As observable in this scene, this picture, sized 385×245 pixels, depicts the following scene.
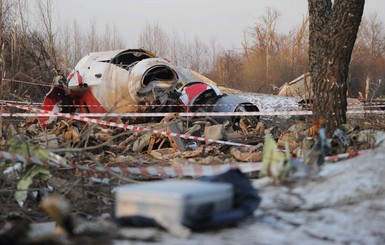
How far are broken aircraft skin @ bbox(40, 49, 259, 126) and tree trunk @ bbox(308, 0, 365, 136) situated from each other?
478cm

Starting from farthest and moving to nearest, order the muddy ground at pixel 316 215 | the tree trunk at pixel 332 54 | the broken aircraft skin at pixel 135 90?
the broken aircraft skin at pixel 135 90
the tree trunk at pixel 332 54
the muddy ground at pixel 316 215

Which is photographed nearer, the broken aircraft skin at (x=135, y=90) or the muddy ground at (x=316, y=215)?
the muddy ground at (x=316, y=215)

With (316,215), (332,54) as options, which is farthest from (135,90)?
(316,215)

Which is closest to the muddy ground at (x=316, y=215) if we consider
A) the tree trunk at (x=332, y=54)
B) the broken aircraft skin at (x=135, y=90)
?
the tree trunk at (x=332, y=54)

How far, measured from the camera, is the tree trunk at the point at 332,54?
21.8 ft

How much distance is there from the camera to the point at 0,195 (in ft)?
15.8

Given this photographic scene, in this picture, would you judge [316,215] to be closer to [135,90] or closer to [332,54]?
[332,54]

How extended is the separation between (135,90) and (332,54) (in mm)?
5762

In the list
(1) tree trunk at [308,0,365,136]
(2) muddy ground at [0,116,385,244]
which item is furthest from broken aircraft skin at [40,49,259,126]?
(2) muddy ground at [0,116,385,244]

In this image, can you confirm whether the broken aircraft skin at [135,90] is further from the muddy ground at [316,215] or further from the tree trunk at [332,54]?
the muddy ground at [316,215]

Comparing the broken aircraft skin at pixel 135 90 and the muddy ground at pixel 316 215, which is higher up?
the broken aircraft skin at pixel 135 90

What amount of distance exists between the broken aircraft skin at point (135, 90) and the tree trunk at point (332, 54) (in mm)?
4779

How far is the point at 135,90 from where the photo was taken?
11.4 meters

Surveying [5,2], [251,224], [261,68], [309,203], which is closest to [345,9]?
[309,203]
